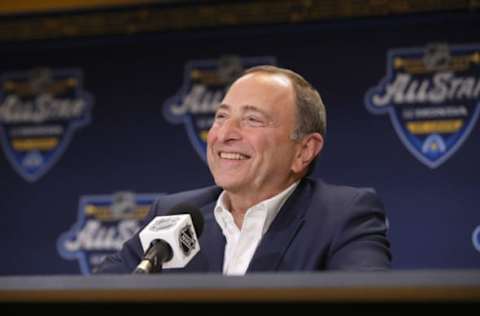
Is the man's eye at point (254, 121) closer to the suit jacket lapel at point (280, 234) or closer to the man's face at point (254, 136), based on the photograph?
the man's face at point (254, 136)

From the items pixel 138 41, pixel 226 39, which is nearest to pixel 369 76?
pixel 226 39

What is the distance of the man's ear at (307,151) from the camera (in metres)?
2.51

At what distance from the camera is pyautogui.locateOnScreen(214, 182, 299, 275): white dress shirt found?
229cm

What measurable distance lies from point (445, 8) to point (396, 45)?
0.90ft

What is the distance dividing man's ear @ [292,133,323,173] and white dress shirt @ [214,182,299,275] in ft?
0.30

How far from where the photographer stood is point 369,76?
3762 mm

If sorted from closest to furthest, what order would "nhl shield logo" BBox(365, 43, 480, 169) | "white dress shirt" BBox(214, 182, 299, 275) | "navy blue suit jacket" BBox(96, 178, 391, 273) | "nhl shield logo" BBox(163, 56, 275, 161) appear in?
1. "navy blue suit jacket" BBox(96, 178, 391, 273)
2. "white dress shirt" BBox(214, 182, 299, 275)
3. "nhl shield logo" BBox(365, 43, 480, 169)
4. "nhl shield logo" BBox(163, 56, 275, 161)

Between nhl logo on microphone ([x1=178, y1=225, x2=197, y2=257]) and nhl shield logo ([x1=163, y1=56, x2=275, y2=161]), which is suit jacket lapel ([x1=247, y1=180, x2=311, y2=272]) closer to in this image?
nhl logo on microphone ([x1=178, y1=225, x2=197, y2=257])

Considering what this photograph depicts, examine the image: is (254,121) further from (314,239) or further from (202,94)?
(202,94)

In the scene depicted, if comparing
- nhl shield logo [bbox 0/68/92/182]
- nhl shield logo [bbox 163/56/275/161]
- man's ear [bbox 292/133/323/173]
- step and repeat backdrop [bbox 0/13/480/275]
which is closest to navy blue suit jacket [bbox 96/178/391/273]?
man's ear [bbox 292/133/323/173]

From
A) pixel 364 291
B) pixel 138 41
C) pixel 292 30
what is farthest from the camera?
pixel 138 41

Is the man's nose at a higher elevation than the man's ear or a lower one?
higher

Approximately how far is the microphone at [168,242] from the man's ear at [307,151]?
66 centimetres

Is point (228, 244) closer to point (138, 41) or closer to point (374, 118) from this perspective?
point (374, 118)
